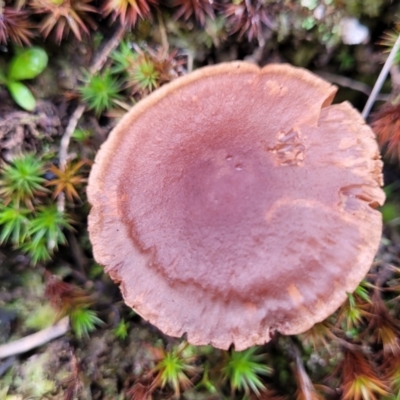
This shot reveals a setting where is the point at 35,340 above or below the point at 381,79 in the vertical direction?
below

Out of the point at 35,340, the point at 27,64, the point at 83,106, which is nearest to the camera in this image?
the point at 35,340

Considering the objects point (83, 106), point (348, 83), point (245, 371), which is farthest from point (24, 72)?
point (245, 371)

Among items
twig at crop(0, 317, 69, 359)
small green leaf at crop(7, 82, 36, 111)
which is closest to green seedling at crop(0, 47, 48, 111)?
small green leaf at crop(7, 82, 36, 111)

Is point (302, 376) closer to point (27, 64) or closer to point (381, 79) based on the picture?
point (381, 79)

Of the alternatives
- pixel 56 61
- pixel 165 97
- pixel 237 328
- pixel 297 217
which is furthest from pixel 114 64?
pixel 237 328

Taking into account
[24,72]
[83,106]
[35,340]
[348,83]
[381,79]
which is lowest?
[35,340]

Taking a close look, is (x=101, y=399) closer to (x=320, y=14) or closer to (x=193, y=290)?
(x=193, y=290)
